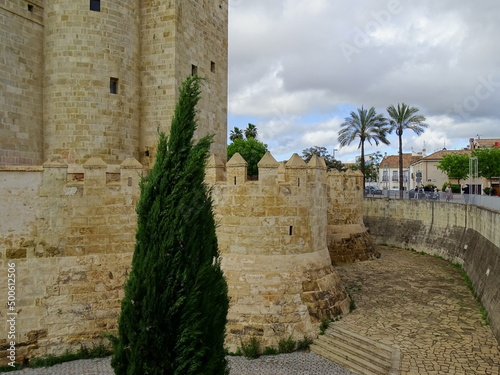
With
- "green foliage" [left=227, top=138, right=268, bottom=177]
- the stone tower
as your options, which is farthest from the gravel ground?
"green foliage" [left=227, top=138, right=268, bottom=177]

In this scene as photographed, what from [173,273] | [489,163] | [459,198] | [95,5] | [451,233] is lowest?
[451,233]

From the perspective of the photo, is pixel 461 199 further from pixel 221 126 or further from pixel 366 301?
pixel 221 126

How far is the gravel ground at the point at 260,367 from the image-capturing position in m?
8.98

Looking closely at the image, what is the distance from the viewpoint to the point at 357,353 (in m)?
9.56

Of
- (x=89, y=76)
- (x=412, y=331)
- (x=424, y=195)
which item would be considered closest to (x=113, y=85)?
(x=89, y=76)

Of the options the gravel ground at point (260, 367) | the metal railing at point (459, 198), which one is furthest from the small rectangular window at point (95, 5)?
the metal railing at point (459, 198)

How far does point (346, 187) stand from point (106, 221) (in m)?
13.1

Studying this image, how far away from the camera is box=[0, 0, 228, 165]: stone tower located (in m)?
13.0

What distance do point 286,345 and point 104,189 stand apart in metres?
6.38

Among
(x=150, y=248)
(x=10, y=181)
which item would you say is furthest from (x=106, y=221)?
(x=150, y=248)

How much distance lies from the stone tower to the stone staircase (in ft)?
28.6

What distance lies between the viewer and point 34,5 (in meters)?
13.4

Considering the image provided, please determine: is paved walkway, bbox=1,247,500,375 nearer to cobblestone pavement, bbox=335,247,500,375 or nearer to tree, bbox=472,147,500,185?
cobblestone pavement, bbox=335,247,500,375

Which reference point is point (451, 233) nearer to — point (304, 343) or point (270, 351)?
point (304, 343)
